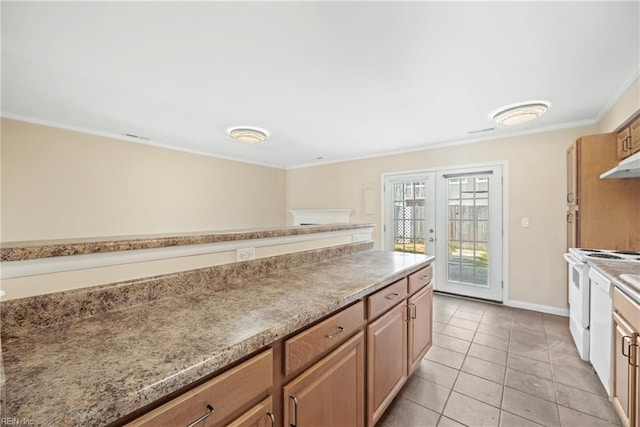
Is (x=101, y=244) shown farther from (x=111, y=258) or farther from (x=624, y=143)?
(x=624, y=143)

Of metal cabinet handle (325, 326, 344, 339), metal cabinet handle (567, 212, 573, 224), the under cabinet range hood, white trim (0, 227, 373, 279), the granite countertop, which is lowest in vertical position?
metal cabinet handle (325, 326, 344, 339)

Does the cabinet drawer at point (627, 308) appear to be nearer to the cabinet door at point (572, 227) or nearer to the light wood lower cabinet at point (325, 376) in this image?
the light wood lower cabinet at point (325, 376)

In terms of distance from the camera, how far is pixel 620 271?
5.62 feet

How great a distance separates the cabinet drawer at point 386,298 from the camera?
55.8 inches

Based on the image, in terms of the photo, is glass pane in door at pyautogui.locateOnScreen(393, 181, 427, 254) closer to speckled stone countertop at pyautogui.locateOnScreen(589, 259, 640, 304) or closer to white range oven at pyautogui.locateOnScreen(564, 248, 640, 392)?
white range oven at pyautogui.locateOnScreen(564, 248, 640, 392)

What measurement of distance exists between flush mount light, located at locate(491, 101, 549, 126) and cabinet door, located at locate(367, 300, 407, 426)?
2393mm

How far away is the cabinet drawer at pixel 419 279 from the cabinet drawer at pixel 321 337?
65 centimetres

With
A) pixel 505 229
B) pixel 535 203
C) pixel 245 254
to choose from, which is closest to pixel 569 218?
pixel 535 203

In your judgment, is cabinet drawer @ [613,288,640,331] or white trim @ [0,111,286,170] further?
white trim @ [0,111,286,170]

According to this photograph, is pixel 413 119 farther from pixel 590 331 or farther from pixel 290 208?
pixel 290 208

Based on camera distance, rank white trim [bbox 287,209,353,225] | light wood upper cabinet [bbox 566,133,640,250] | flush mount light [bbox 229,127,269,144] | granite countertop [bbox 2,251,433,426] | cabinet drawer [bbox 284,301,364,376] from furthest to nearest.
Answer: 1. white trim [bbox 287,209,353,225]
2. flush mount light [bbox 229,127,269,144]
3. light wood upper cabinet [bbox 566,133,640,250]
4. cabinet drawer [bbox 284,301,364,376]
5. granite countertop [bbox 2,251,433,426]

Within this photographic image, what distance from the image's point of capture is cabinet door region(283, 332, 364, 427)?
0.99m

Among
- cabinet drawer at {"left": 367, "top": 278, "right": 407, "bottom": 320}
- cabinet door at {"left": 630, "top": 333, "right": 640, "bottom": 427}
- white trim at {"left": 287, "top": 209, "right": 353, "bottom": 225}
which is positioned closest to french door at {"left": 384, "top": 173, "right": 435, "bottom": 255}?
white trim at {"left": 287, "top": 209, "right": 353, "bottom": 225}

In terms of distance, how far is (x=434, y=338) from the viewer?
2.74 m
